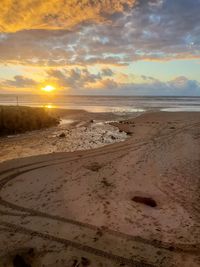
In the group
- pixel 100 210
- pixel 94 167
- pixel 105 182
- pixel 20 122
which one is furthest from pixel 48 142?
pixel 100 210

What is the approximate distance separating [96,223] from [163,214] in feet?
6.45

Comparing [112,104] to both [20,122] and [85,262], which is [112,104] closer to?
[20,122]

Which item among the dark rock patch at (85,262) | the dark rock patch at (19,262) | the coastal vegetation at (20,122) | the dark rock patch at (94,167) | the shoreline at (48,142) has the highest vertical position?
the coastal vegetation at (20,122)

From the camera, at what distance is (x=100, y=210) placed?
8969 mm

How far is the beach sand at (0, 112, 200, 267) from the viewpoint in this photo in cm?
675

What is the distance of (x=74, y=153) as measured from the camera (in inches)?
634

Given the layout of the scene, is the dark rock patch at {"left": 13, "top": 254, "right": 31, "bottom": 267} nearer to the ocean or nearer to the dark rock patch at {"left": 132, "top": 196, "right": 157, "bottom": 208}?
the dark rock patch at {"left": 132, "top": 196, "right": 157, "bottom": 208}

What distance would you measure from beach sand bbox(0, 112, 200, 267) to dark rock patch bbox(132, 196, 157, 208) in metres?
0.03

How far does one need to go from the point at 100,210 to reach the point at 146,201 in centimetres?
159

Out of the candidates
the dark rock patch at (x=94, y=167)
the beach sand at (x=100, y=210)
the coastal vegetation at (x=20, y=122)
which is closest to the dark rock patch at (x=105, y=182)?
the beach sand at (x=100, y=210)

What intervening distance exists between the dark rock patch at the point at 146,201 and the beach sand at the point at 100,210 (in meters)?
0.03

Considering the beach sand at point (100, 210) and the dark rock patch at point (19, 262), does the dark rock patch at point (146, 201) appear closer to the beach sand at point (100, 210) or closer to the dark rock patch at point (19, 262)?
the beach sand at point (100, 210)

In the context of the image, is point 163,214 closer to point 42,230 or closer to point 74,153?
point 42,230

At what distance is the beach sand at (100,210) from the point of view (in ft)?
22.1
